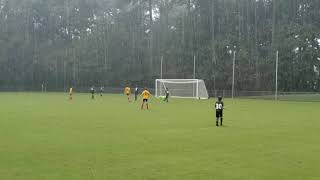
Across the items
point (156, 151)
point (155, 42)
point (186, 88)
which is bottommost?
point (156, 151)

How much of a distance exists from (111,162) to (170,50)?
67.5 meters

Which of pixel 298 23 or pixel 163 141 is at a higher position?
pixel 298 23

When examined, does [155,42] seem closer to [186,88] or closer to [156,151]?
[186,88]

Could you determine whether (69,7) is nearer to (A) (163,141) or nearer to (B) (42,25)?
(B) (42,25)

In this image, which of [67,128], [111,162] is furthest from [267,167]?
[67,128]

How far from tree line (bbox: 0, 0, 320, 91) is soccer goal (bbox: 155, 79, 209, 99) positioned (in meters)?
9.88

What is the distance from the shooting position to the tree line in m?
70.8

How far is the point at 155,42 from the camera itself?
3462 inches

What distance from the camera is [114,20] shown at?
9212 cm

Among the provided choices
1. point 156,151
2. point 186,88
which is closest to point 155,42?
point 186,88

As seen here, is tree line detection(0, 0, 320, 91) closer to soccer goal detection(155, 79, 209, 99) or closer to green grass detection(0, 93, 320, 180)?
soccer goal detection(155, 79, 209, 99)

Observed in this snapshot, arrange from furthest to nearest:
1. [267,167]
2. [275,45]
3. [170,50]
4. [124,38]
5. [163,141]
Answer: [124,38], [170,50], [275,45], [163,141], [267,167]

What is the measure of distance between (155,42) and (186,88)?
25029 millimetres

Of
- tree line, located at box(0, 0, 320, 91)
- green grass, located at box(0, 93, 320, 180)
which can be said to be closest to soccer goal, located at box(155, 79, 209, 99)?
tree line, located at box(0, 0, 320, 91)
